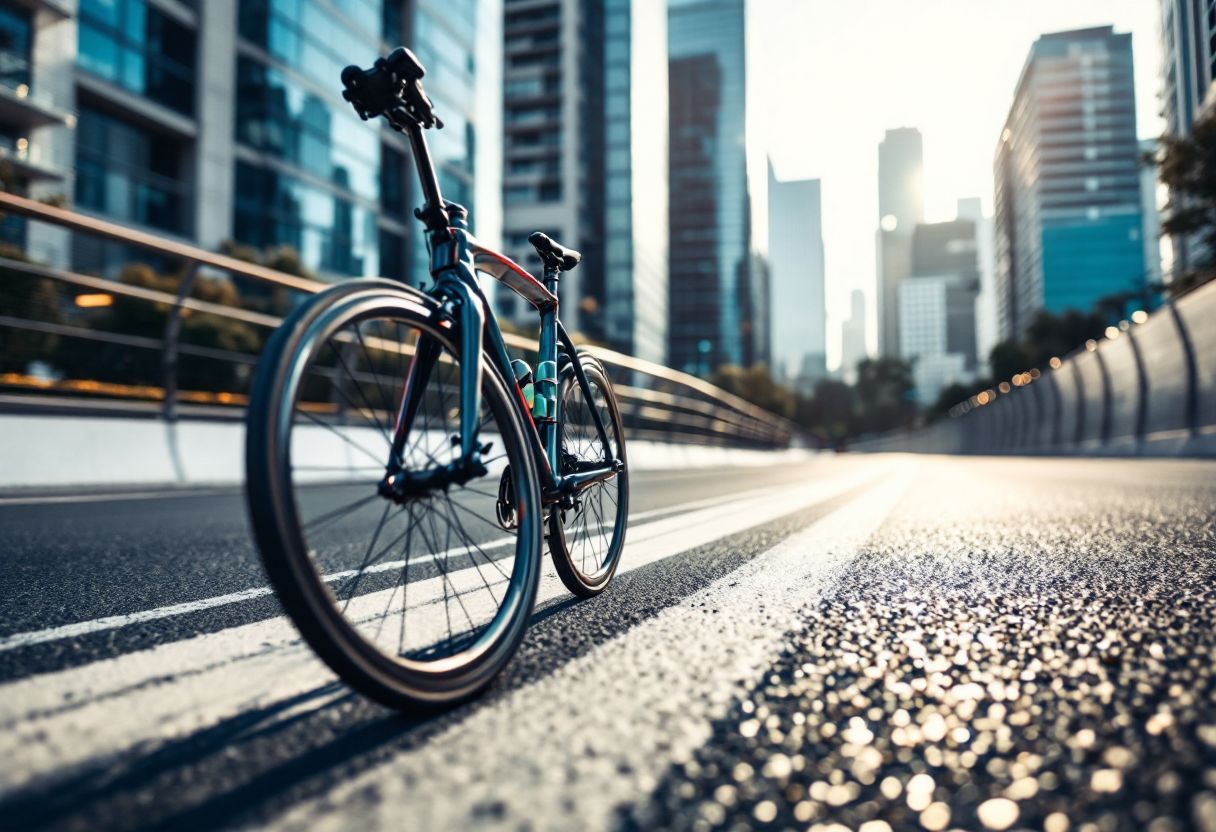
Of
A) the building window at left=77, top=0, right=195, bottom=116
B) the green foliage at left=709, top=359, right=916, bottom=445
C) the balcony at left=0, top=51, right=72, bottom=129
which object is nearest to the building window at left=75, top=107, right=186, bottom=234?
the building window at left=77, top=0, right=195, bottom=116

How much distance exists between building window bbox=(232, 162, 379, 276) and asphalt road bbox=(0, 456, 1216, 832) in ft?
115

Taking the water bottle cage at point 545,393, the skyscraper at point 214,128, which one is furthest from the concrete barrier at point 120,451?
the skyscraper at point 214,128

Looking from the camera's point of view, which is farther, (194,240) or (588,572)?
(194,240)

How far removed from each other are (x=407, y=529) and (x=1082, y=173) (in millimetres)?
188125

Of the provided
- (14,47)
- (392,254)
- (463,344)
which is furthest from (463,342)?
(392,254)

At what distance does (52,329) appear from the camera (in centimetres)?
580

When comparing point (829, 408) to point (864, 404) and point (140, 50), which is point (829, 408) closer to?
point (864, 404)

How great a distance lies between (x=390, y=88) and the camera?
5.55 ft

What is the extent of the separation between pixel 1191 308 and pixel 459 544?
12597mm

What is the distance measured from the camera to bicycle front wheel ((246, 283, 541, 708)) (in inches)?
46.1

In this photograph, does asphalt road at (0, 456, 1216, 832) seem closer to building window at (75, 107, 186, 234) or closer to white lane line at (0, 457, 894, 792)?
white lane line at (0, 457, 894, 792)

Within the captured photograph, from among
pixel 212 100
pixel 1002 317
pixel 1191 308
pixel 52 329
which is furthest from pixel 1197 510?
pixel 1002 317

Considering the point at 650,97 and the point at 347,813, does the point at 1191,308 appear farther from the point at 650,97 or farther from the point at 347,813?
the point at 650,97

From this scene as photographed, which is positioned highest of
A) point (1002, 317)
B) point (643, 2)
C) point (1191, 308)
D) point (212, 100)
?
point (643, 2)
